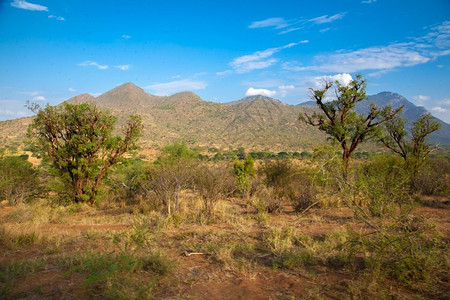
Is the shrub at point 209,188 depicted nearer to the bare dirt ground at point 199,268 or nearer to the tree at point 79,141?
the bare dirt ground at point 199,268

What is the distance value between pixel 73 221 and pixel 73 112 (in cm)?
547

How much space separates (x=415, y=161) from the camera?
14.8m

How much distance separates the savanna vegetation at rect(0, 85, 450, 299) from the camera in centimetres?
440

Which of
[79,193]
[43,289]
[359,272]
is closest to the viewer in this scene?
[43,289]

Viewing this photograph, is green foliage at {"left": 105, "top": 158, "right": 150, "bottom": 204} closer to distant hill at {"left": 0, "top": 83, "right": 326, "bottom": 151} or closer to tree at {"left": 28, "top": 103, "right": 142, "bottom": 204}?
tree at {"left": 28, "top": 103, "right": 142, "bottom": 204}

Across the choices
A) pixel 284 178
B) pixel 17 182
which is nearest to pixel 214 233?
pixel 284 178

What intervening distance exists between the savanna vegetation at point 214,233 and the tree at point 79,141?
64 mm

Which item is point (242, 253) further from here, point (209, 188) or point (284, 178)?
point (284, 178)

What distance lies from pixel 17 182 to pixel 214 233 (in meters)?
12.0

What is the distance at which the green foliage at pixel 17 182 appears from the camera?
12805 millimetres

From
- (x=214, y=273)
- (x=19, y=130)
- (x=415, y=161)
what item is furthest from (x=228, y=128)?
(x=214, y=273)

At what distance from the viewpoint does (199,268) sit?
5367mm

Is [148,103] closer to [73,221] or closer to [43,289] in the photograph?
[73,221]

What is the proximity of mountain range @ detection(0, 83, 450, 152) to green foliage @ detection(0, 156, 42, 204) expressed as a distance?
32.1 meters
